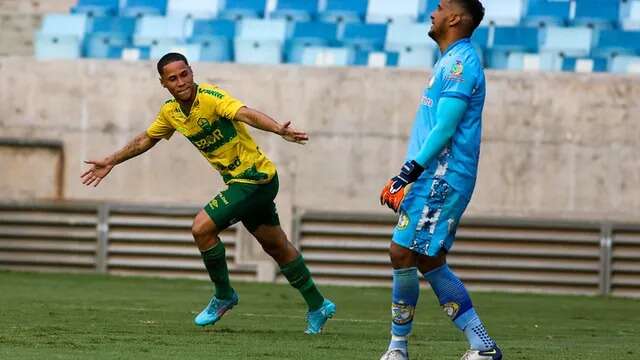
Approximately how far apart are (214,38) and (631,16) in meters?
5.21

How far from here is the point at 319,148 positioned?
59.5 feet

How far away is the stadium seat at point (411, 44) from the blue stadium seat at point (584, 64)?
162cm

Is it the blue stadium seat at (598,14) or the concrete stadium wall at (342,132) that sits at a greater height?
the blue stadium seat at (598,14)

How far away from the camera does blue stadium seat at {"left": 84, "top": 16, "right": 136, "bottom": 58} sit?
19609mm

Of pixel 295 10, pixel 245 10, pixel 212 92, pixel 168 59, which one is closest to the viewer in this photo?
pixel 168 59

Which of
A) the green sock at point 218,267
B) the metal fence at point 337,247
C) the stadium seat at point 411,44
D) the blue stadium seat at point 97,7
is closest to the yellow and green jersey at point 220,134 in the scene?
the green sock at point 218,267

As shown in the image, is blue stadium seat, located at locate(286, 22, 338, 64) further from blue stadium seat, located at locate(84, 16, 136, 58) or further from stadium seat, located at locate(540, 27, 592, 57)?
Result: stadium seat, located at locate(540, 27, 592, 57)

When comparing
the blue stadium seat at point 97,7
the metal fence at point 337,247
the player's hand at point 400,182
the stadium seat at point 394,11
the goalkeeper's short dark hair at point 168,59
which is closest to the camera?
the player's hand at point 400,182

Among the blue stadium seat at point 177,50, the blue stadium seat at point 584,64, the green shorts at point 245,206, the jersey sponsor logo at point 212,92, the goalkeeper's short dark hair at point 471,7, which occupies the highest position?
the goalkeeper's short dark hair at point 471,7

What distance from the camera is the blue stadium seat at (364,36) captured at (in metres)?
19.1

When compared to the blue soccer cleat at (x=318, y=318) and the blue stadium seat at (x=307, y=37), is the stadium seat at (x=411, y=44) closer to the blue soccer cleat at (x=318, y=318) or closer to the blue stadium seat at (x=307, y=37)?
the blue stadium seat at (x=307, y=37)

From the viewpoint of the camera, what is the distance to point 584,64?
60.2ft

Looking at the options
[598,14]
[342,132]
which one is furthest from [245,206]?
[598,14]

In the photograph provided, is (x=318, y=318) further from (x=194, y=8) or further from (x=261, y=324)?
(x=194, y=8)
